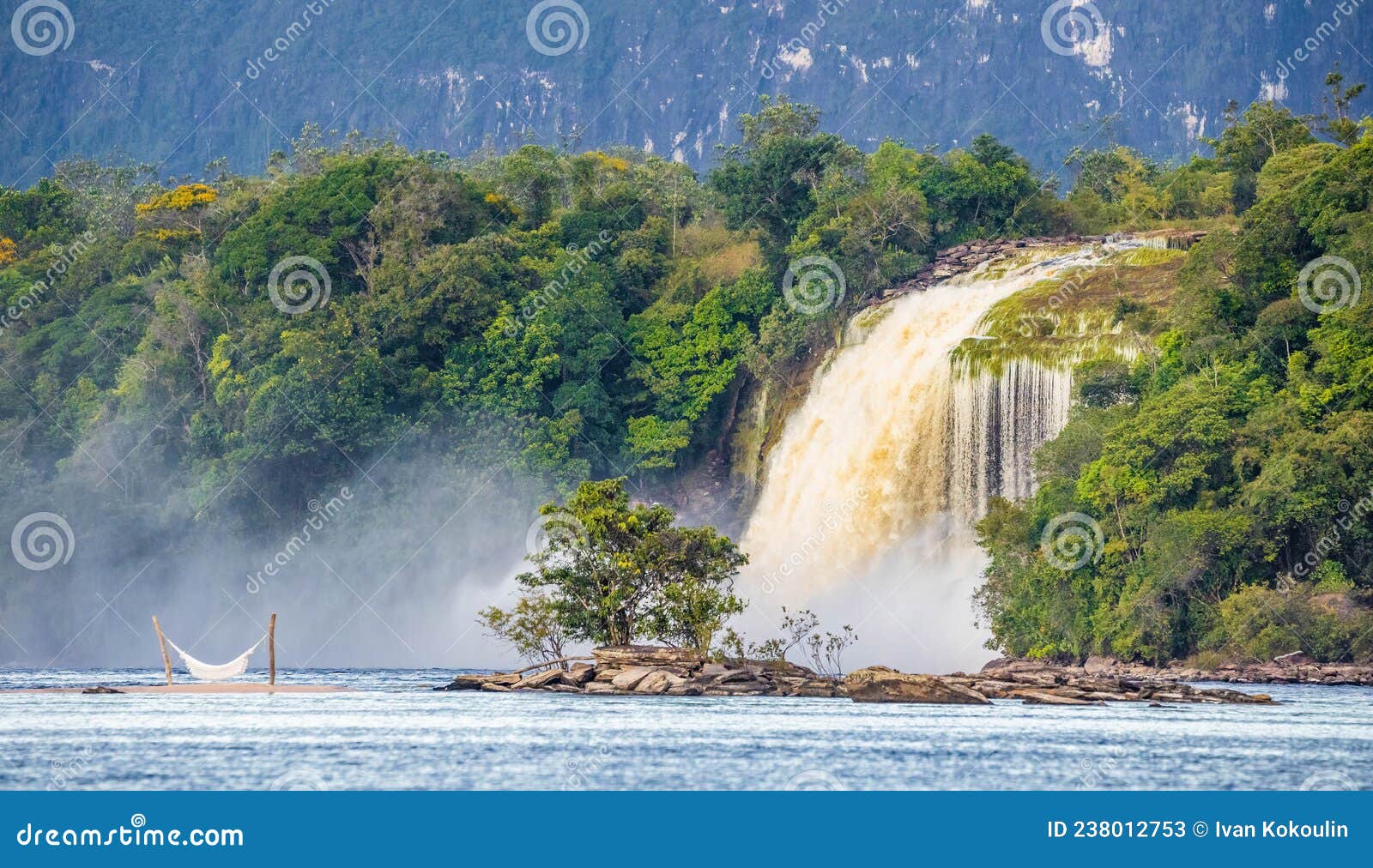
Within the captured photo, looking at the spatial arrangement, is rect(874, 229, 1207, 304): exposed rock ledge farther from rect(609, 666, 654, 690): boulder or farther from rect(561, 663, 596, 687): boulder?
rect(609, 666, 654, 690): boulder

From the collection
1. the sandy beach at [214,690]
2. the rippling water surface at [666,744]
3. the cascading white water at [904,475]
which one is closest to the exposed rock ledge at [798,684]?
the rippling water surface at [666,744]

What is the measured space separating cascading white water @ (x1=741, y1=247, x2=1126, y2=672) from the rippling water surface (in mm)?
18055

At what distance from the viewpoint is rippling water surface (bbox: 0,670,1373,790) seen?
29.5m

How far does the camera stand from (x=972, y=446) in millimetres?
63188

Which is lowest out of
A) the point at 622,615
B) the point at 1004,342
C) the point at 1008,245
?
the point at 622,615

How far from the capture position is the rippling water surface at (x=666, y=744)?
29.5m

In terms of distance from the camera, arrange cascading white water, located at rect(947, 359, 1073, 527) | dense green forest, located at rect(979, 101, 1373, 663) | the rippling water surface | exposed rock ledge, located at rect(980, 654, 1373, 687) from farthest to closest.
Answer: cascading white water, located at rect(947, 359, 1073, 527)
dense green forest, located at rect(979, 101, 1373, 663)
exposed rock ledge, located at rect(980, 654, 1373, 687)
the rippling water surface

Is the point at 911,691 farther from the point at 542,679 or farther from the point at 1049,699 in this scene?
the point at 542,679

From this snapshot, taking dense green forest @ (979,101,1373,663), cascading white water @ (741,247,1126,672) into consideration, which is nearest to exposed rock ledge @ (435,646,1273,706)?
dense green forest @ (979,101,1373,663)

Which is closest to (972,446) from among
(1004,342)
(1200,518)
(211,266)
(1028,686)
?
(1004,342)

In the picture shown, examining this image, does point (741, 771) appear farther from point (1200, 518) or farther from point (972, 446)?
point (972, 446)

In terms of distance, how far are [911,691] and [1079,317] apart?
21.9 m

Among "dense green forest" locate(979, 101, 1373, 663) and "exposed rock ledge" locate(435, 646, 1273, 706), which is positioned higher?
"dense green forest" locate(979, 101, 1373, 663)

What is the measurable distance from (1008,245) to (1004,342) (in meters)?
11.3
